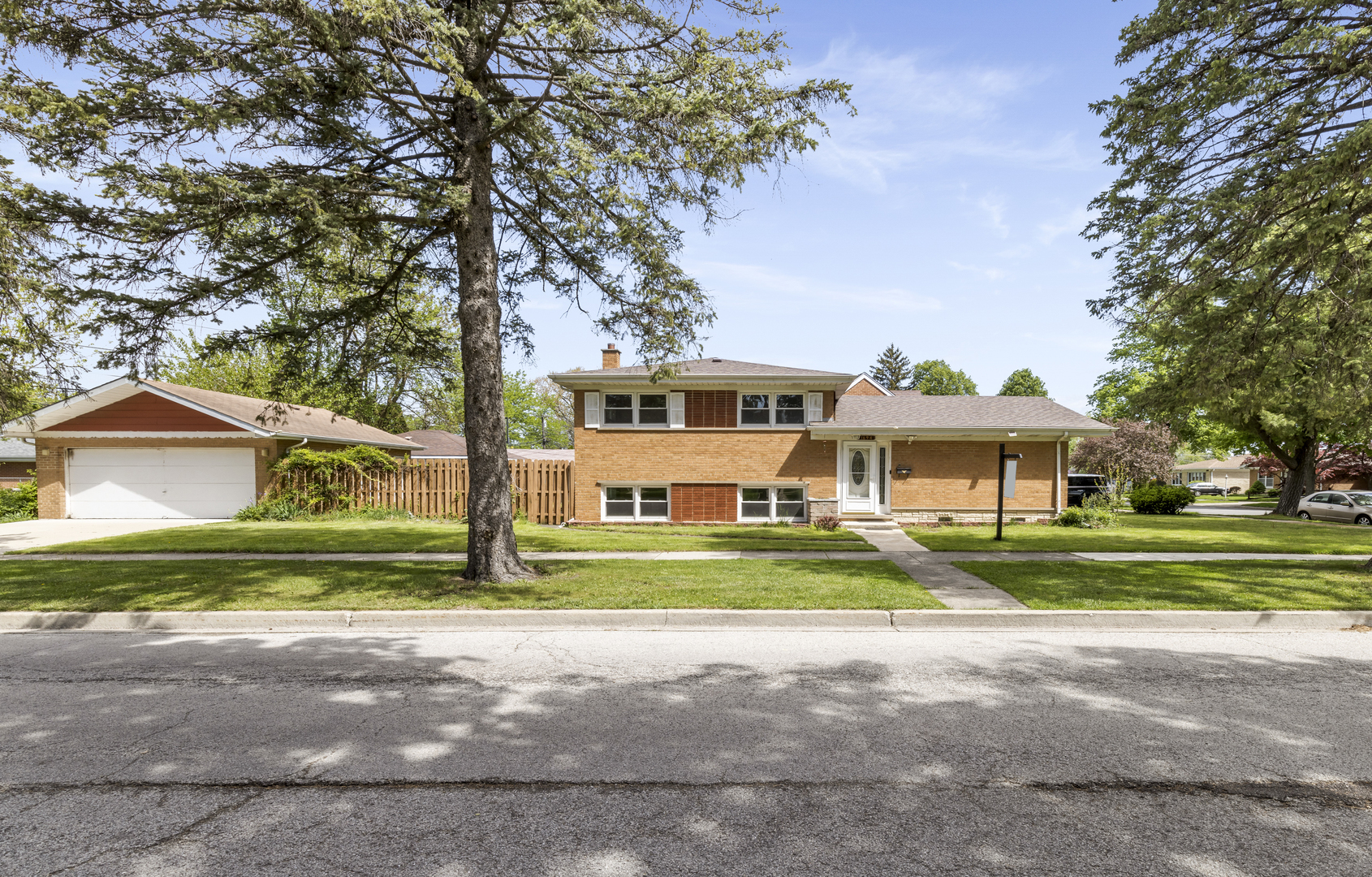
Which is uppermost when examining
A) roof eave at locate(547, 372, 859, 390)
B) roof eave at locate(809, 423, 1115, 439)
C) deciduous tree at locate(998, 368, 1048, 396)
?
deciduous tree at locate(998, 368, 1048, 396)

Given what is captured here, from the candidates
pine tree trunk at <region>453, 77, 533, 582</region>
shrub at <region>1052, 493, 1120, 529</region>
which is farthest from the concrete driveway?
shrub at <region>1052, 493, 1120, 529</region>

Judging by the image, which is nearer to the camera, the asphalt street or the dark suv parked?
the asphalt street

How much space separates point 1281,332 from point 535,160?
10.8m

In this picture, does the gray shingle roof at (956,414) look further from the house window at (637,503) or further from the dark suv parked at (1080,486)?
the dark suv parked at (1080,486)

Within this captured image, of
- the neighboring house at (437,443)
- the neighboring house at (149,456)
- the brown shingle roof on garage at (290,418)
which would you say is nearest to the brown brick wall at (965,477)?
the brown shingle roof on garage at (290,418)

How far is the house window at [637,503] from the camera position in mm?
19984

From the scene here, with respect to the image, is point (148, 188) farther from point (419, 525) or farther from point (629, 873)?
point (419, 525)

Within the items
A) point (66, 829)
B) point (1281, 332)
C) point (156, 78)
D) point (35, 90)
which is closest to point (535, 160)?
point (156, 78)

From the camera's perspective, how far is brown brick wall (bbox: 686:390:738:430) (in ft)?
64.7

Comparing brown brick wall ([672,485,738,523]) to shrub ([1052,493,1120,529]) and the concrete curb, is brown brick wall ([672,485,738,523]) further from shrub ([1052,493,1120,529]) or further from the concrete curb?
the concrete curb

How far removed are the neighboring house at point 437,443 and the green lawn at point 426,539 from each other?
2154cm

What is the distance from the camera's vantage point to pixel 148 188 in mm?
7039

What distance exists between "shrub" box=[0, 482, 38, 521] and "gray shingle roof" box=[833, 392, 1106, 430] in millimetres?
26026

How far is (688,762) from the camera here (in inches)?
157
